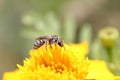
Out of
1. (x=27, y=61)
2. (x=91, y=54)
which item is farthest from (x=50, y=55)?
(x=91, y=54)

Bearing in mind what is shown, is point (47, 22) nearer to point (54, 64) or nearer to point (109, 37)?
point (109, 37)

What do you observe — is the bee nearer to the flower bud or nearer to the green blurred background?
the flower bud

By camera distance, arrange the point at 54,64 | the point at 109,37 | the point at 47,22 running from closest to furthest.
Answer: the point at 54,64 → the point at 109,37 → the point at 47,22

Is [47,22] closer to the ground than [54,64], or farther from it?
farther from it

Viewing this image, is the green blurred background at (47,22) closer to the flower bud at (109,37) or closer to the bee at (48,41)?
the flower bud at (109,37)

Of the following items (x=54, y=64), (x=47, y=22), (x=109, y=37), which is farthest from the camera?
(x=47, y=22)

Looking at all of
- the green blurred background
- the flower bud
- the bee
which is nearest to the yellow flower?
the bee

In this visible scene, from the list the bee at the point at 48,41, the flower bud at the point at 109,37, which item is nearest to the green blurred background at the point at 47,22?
the flower bud at the point at 109,37

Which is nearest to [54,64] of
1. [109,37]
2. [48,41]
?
[48,41]

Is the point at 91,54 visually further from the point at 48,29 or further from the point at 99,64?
the point at 99,64
